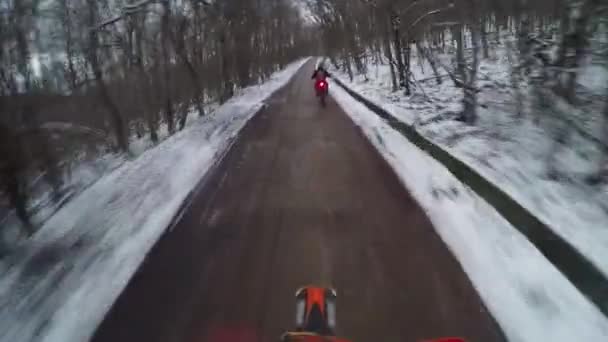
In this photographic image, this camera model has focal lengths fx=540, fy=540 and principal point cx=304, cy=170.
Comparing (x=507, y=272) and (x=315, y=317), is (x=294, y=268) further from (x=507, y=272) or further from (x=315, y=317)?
(x=507, y=272)

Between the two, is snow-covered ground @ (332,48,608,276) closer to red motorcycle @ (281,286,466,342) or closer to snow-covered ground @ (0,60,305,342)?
red motorcycle @ (281,286,466,342)

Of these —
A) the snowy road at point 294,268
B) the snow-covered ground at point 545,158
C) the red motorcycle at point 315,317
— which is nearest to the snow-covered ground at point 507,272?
the snowy road at point 294,268

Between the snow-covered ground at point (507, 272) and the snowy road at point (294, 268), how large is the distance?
0.52 feet

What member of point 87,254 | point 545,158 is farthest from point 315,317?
point 545,158

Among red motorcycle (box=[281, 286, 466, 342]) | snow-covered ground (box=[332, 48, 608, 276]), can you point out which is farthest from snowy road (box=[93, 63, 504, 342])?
snow-covered ground (box=[332, 48, 608, 276])

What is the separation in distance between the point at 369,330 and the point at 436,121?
38.5 ft

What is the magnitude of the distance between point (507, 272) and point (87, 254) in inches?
181

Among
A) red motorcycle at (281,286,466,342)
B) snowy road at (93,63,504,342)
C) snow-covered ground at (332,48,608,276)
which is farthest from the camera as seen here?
snow-covered ground at (332,48,608,276)

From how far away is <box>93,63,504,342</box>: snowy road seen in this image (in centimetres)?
441

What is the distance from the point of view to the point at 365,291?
4953 millimetres

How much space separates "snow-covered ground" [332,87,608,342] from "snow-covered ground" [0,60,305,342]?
346 centimetres

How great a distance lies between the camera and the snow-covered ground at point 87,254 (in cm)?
477

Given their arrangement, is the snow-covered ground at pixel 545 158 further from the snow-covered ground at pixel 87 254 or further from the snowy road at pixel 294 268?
the snow-covered ground at pixel 87 254

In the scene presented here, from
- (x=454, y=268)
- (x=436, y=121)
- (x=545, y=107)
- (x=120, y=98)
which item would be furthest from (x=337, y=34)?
(x=454, y=268)
